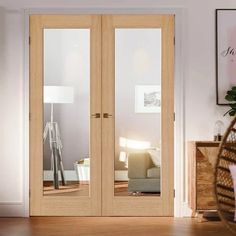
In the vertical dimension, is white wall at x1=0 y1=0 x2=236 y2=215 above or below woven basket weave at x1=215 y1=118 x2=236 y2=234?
above

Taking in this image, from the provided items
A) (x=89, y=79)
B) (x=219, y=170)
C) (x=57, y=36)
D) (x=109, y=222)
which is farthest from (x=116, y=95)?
(x=219, y=170)

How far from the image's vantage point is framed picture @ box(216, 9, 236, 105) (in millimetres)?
5918

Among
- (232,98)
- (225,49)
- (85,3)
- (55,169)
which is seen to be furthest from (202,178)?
(85,3)

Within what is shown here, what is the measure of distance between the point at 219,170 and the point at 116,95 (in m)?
2.65

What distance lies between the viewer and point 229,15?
19.4 ft

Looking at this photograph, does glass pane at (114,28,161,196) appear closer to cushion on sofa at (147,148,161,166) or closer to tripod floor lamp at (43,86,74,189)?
cushion on sofa at (147,148,161,166)

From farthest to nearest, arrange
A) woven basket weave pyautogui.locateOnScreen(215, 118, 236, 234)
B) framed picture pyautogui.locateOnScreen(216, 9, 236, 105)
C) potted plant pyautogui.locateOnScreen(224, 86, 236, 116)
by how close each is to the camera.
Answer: framed picture pyautogui.locateOnScreen(216, 9, 236, 105)
potted plant pyautogui.locateOnScreen(224, 86, 236, 116)
woven basket weave pyautogui.locateOnScreen(215, 118, 236, 234)

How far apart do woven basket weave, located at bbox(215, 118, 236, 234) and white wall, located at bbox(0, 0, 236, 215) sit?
246cm

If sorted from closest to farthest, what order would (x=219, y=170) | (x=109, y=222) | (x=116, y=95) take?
(x=219, y=170), (x=109, y=222), (x=116, y=95)

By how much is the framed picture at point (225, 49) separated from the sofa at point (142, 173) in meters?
0.92

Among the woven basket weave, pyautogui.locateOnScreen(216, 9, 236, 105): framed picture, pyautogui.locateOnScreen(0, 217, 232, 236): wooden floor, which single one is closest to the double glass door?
pyautogui.locateOnScreen(0, 217, 232, 236): wooden floor

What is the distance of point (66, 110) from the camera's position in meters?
5.95

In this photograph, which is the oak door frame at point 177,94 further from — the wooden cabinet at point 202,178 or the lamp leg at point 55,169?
the wooden cabinet at point 202,178

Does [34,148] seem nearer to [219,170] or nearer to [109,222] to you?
[109,222]
